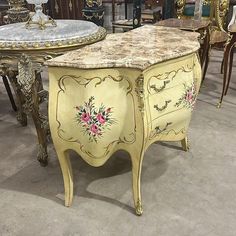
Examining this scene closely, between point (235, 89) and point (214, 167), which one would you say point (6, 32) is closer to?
point (214, 167)

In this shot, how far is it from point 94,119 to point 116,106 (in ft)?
0.37

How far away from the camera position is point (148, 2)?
5.05 meters

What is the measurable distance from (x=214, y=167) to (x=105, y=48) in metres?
0.99

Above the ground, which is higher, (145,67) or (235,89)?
(145,67)

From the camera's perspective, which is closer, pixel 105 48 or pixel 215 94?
pixel 105 48

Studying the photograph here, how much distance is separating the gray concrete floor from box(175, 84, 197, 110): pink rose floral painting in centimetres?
48

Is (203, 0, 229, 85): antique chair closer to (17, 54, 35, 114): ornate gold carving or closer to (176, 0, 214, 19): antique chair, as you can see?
(176, 0, 214, 19): antique chair

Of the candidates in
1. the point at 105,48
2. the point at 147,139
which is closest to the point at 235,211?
the point at 147,139

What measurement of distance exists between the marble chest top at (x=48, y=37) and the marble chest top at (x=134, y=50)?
0.13m

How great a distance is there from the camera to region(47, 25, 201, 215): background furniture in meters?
1.33

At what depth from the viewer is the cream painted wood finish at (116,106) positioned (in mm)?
1343

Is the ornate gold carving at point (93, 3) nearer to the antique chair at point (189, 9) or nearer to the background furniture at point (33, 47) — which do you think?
the antique chair at point (189, 9)

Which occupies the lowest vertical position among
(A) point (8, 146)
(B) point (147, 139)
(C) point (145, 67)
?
(A) point (8, 146)

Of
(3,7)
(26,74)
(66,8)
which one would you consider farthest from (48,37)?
(66,8)
